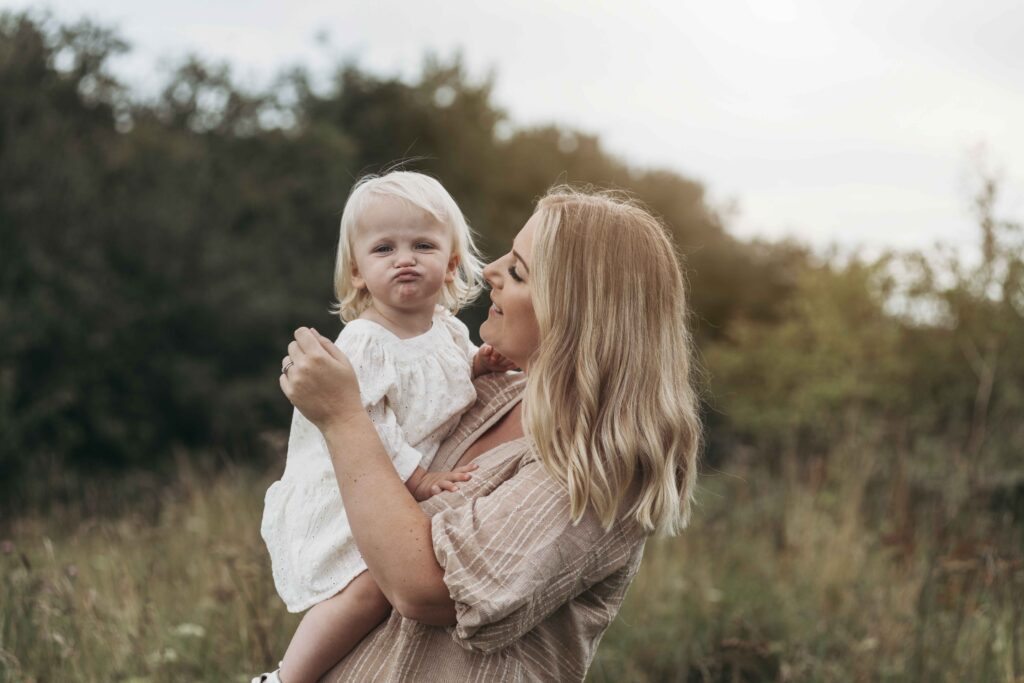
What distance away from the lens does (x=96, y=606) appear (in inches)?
155

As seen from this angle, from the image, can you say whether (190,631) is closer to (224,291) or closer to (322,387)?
(322,387)

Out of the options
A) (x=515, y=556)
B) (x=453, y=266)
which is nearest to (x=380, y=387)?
(x=453, y=266)

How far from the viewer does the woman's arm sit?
78.5 inches

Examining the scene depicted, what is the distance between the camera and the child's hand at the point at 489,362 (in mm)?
2688

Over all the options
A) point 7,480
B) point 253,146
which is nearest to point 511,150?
point 253,146

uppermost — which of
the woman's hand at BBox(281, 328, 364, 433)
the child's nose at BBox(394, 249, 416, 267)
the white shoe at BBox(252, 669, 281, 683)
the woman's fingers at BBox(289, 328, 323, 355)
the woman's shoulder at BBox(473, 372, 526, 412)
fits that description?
the child's nose at BBox(394, 249, 416, 267)

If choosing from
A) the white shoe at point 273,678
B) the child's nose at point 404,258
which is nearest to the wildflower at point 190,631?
the white shoe at point 273,678

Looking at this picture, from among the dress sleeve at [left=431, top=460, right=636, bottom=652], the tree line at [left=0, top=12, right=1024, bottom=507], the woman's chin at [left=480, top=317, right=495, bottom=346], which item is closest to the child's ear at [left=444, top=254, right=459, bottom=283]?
the woman's chin at [left=480, top=317, right=495, bottom=346]

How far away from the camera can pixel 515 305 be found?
229 centimetres

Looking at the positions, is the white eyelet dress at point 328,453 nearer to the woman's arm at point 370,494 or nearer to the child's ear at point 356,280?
the child's ear at point 356,280

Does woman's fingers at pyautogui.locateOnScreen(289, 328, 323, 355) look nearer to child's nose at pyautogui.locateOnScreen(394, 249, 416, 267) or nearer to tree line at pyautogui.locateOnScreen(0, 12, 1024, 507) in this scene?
child's nose at pyautogui.locateOnScreen(394, 249, 416, 267)

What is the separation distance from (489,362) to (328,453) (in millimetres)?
538

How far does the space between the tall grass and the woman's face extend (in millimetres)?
893

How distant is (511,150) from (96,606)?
20821 millimetres
